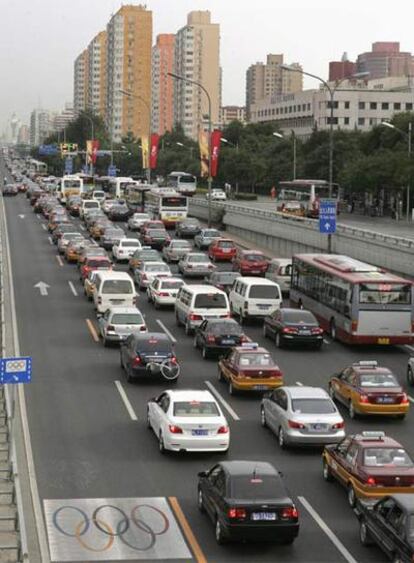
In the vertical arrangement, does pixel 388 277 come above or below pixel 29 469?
above

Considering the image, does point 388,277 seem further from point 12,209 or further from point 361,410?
point 12,209

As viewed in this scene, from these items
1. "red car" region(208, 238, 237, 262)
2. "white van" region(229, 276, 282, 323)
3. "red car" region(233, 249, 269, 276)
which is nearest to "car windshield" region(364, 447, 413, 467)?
"white van" region(229, 276, 282, 323)

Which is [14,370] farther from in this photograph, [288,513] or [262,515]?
[288,513]

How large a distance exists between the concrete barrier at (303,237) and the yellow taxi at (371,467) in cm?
2760

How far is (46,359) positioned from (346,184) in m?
64.0

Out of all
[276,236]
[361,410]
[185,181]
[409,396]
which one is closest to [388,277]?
[409,396]

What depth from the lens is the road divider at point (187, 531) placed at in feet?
57.0

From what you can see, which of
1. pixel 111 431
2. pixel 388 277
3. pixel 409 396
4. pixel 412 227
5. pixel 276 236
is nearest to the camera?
pixel 111 431

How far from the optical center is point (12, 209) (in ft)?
332

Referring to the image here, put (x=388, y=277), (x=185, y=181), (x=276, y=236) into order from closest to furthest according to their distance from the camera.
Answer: (x=388, y=277), (x=276, y=236), (x=185, y=181)

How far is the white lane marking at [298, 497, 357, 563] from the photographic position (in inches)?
688

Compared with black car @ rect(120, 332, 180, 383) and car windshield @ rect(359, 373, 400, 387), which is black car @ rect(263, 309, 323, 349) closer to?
black car @ rect(120, 332, 180, 383)

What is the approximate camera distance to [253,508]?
56.7 feet

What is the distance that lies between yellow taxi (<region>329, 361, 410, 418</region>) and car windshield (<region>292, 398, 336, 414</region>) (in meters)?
2.82
